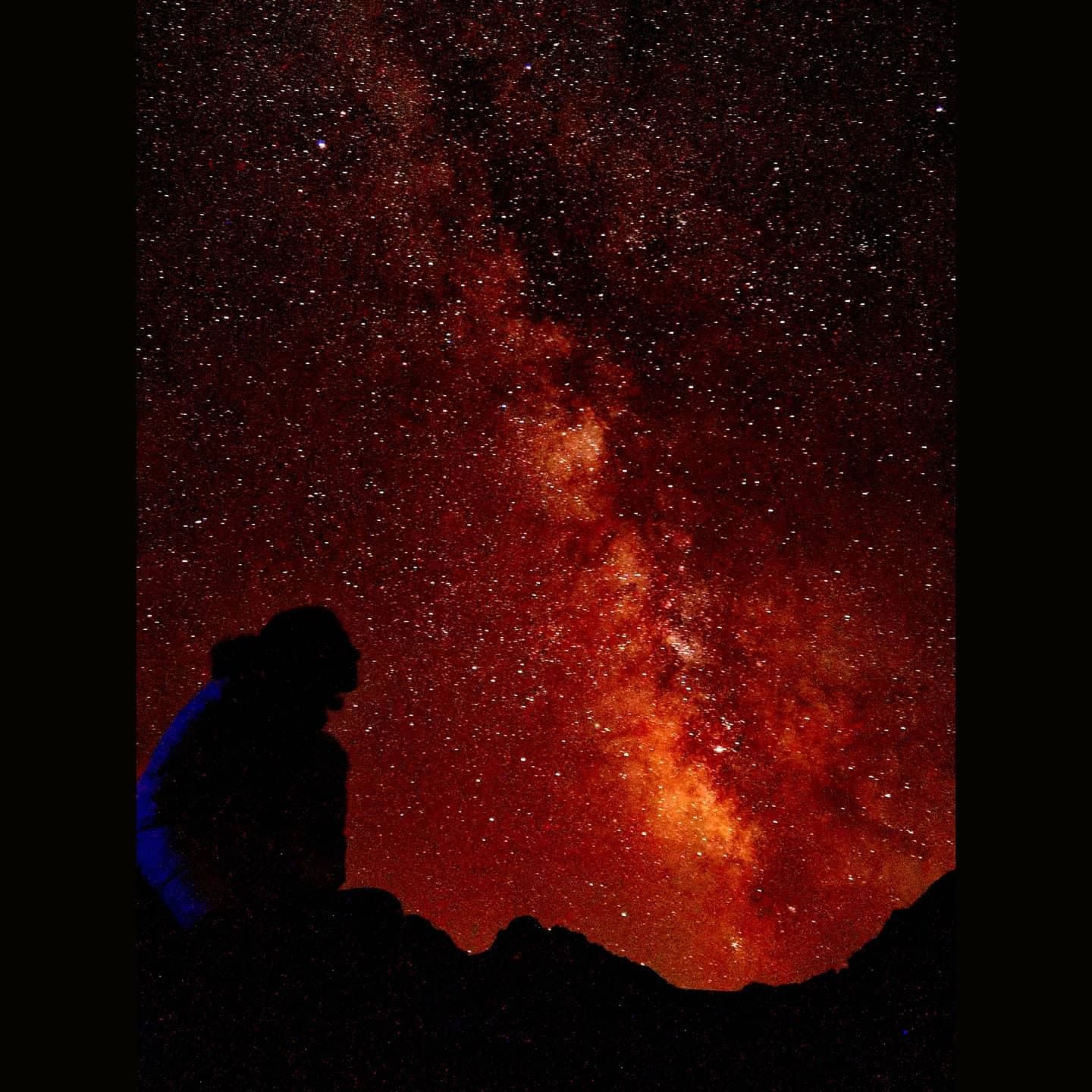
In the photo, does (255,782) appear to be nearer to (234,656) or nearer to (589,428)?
(234,656)

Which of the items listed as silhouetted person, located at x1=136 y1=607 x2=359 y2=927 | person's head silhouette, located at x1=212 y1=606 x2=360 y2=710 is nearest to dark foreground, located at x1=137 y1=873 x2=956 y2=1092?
silhouetted person, located at x1=136 y1=607 x2=359 y2=927

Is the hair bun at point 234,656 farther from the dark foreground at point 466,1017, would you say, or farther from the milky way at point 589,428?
the dark foreground at point 466,1017

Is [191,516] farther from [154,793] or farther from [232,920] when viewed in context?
[232,920]

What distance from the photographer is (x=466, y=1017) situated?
3.29 feet

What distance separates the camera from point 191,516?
3.43 ft

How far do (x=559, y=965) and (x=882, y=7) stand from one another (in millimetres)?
1376

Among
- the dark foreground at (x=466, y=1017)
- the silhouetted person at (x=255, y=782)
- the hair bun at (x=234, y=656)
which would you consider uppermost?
the hair bun at (x=234, y=656)

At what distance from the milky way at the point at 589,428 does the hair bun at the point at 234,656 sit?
0.7 inches

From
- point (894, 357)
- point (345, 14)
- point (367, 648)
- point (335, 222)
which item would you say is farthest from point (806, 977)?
point (345, 14)

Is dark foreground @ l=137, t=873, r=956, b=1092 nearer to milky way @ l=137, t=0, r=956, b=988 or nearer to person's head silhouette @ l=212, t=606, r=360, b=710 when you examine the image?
milky way @ l=137, t=0, r=956, b=988

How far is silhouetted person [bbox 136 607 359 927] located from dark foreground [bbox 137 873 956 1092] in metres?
0.04

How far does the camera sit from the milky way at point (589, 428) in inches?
40.4

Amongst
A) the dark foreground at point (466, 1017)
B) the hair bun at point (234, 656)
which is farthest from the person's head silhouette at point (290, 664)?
the dark foreground at point (466, 1017)

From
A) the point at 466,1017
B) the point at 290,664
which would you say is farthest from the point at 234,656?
the point at 466,1017
